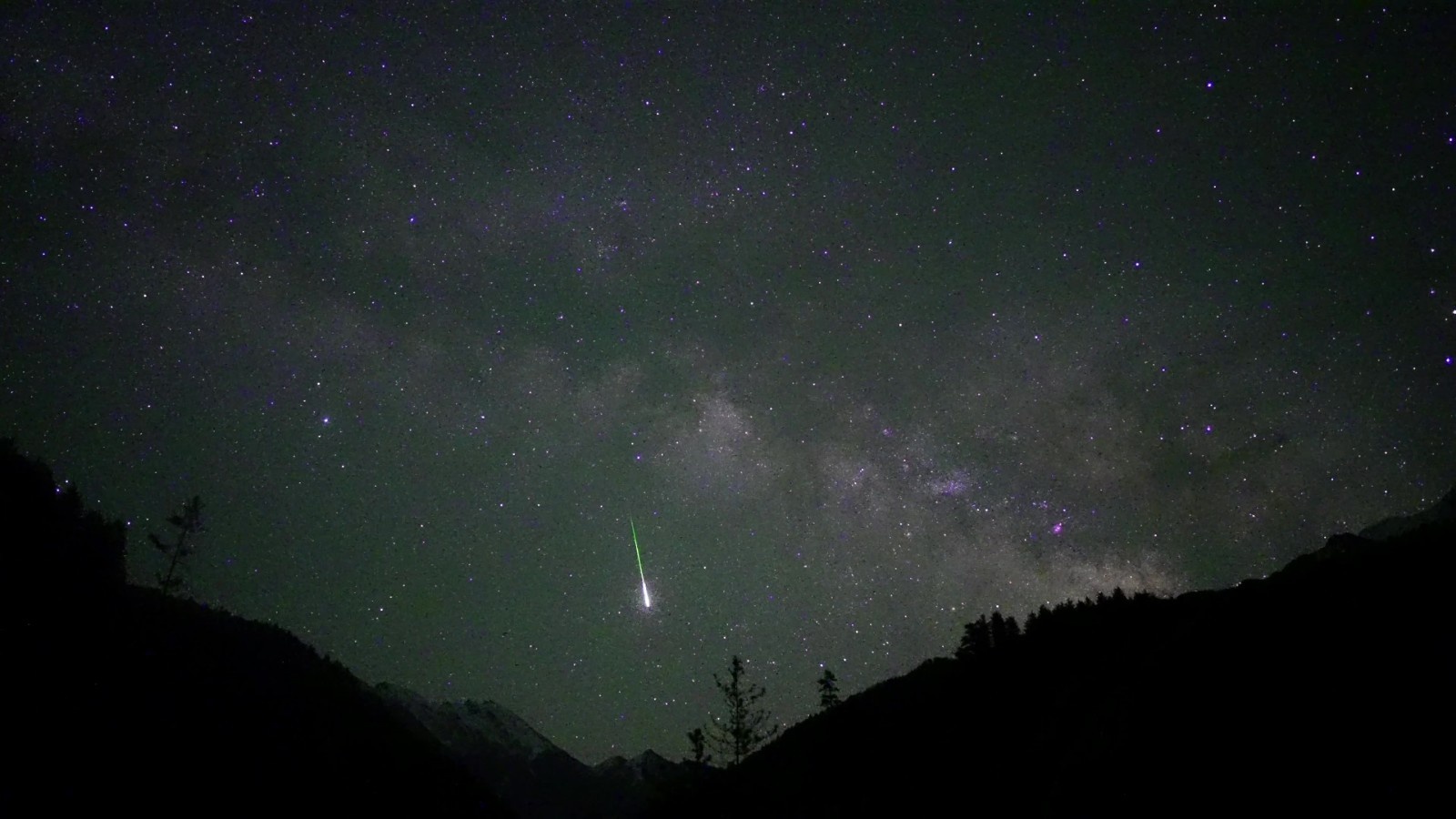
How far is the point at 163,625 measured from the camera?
138 feet

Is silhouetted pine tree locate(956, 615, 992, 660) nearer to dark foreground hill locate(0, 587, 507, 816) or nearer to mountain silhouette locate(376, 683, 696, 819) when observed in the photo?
dark foreground hill locate(0, 587, 507, 816)

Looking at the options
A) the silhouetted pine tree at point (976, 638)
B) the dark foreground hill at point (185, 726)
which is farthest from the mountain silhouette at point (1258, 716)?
the dark foreground hill at point (185, 726)

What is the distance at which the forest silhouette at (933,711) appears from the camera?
1270 centimetres

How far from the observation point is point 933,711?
36.4m

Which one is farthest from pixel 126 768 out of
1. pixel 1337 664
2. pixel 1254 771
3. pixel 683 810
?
pixel 1337 664

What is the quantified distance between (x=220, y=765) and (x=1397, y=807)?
4530cm

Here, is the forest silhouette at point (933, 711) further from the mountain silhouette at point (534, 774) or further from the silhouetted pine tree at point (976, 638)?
the mountain silhouette at point (534, 774)

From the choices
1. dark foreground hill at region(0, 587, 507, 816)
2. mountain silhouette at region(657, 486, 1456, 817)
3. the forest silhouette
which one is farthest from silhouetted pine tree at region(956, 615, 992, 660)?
dark foreground hill at region(0, 587, 507, 816)

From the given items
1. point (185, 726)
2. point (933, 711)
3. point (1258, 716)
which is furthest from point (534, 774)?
point (1258, 716)

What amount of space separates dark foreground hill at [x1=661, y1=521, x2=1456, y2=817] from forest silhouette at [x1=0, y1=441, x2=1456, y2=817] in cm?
5

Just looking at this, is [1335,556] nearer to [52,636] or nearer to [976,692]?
[976,692]

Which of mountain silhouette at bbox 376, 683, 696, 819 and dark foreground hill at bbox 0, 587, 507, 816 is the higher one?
dark foreground hill at bbox 0, 587, 507, 816

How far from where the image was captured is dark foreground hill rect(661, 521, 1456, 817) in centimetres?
1156

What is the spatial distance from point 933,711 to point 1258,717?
82.9 ft
